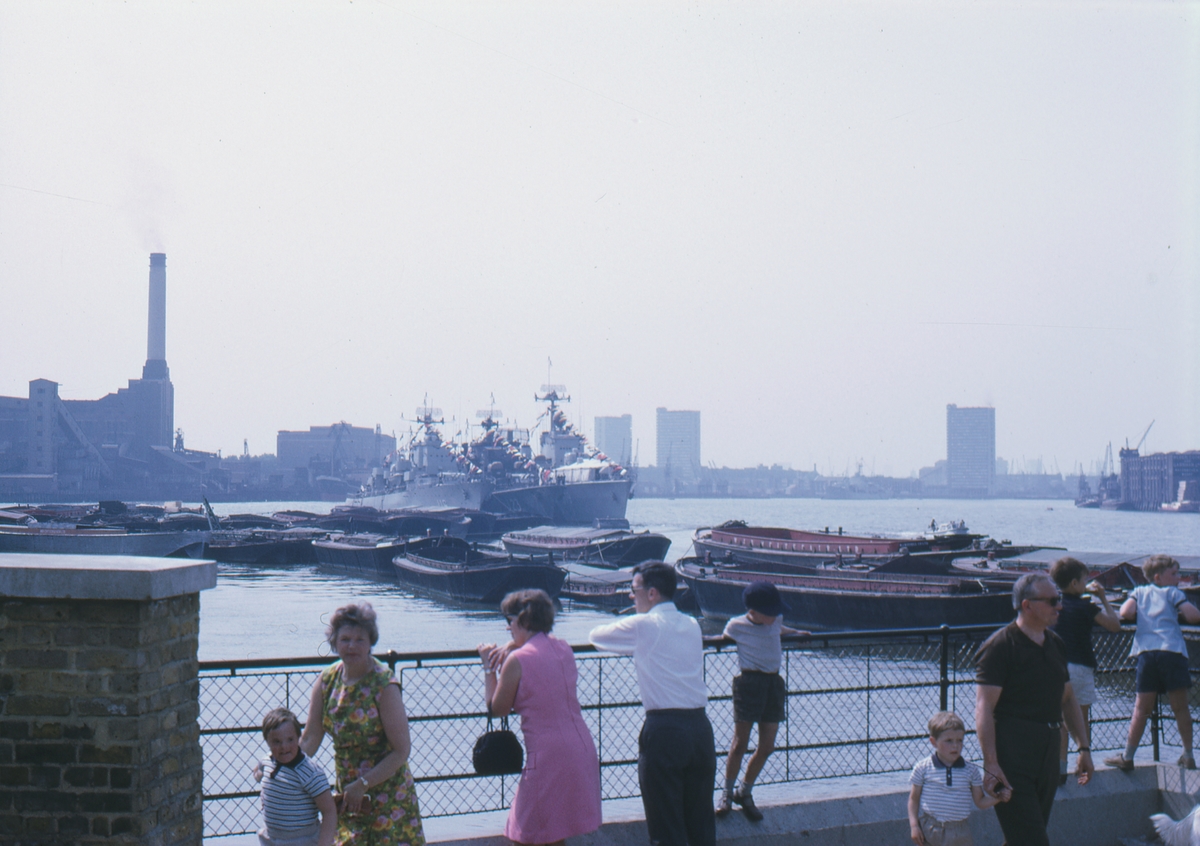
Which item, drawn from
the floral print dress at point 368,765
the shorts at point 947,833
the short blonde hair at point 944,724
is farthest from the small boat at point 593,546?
the floral print dress at point 368,765

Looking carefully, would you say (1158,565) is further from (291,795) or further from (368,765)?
(291,795)

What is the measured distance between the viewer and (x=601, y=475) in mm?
117812

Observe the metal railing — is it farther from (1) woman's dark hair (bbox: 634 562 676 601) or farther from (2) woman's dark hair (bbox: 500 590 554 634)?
(2) woman's dark hair (bbox: 500 590 554 634)

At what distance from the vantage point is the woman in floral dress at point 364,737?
4.73m

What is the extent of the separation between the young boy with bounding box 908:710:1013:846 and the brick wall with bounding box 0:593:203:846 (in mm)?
3977

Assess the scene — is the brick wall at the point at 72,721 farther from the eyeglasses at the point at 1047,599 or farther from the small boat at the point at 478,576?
the small boat at the point at 478,576

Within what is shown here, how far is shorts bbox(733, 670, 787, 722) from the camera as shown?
6.55m

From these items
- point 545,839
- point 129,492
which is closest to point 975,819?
point 545,839

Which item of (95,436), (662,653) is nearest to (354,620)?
(662,653)

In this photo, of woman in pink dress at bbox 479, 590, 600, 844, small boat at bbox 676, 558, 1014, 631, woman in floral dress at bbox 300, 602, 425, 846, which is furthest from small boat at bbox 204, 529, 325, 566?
woman in pink dress at bbox 479, 590, 600, 844

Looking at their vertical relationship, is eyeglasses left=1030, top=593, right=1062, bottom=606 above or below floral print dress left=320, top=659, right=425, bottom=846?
above

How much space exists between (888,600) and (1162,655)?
25.8 meters

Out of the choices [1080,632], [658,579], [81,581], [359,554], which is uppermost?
[81,581]

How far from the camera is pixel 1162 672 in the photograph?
7754 millimetres
